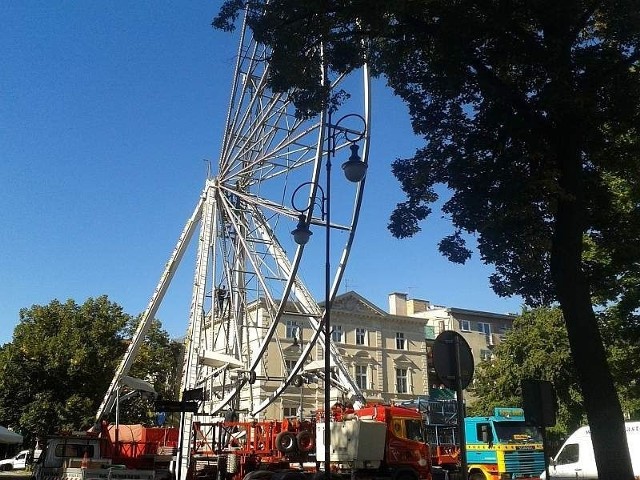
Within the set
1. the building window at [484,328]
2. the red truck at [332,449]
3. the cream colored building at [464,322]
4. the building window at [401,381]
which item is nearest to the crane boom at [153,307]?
the red truck at [332,449]

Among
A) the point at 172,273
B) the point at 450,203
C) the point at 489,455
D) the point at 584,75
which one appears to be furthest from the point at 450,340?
the point at 172,273

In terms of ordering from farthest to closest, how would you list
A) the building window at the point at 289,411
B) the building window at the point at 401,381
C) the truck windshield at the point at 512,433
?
the building window at the point at 401,381 < the building window at the point at 289,411 < the truck windshield at the point at 512,433

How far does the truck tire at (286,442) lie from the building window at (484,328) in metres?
51.1

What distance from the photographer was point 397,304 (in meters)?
64.0

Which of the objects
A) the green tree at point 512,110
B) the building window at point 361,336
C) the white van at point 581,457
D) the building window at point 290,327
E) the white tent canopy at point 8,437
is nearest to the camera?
the green tree at point 512,110

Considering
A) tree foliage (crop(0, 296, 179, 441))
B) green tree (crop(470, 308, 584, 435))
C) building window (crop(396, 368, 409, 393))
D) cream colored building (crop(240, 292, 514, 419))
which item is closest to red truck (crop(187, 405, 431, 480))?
tree foliage (crop(0, 296, 179, 441))

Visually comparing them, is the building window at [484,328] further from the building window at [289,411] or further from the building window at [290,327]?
the building window at [289,411]

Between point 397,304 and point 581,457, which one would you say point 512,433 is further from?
point 397,304

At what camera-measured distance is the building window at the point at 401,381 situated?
58.8 meters

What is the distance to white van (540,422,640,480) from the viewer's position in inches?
904

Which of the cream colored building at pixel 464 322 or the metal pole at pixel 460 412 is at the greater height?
the cream colored building at pixel 464 322

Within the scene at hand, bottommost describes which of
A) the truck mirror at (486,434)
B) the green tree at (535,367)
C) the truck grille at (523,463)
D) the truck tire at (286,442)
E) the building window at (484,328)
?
the truck grille at (523,463)

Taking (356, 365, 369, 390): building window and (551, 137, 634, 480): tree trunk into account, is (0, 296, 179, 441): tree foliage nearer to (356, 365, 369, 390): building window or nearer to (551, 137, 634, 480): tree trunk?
(356, 365, 369, 390): building window

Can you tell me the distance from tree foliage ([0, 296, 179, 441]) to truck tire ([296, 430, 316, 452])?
20.5 metres
